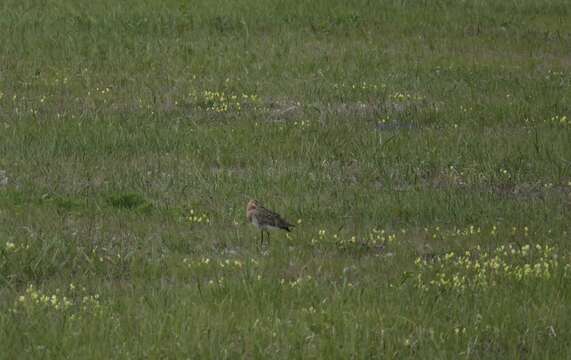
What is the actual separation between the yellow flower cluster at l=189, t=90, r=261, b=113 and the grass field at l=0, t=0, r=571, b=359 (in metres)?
0.04

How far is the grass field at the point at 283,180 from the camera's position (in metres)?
8.82

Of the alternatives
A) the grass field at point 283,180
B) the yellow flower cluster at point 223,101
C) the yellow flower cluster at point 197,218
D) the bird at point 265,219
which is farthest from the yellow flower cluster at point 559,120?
the bird at point 265,219

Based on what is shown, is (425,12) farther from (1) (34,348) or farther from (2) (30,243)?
(1) (34,348)

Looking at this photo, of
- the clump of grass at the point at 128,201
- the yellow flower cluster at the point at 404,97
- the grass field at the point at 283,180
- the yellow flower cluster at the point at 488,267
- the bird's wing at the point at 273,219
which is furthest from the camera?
the yellow flower cluster at the point at 404,97

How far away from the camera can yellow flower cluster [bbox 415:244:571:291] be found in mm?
9984

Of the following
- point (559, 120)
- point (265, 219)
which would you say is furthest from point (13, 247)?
point (559, 120)

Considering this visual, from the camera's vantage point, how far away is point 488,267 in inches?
413

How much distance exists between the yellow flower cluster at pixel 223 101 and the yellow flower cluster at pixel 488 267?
6.97m

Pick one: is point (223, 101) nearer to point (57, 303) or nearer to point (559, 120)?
point (559, 120)

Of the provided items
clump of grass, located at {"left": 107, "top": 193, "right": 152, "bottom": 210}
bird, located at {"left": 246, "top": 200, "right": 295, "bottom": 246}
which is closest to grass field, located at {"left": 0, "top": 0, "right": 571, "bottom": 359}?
clump of grass, located at {"left": 107, "top": 193, "right": 152, "bottom": 210}

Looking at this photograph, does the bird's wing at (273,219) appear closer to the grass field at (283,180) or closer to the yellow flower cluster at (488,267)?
the grass field at (283,180)

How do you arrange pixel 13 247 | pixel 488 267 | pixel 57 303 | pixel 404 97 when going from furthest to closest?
1. pixel 404 97
2. pixel 488 267
3. pixel 13 247
4. pixel 57 303

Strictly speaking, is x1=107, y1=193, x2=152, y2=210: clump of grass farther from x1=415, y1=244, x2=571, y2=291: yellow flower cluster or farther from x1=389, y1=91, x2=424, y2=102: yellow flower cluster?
x1=389, y1=91, x2=424, y2=102: yellow flower cluster

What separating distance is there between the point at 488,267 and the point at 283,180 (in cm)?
378
